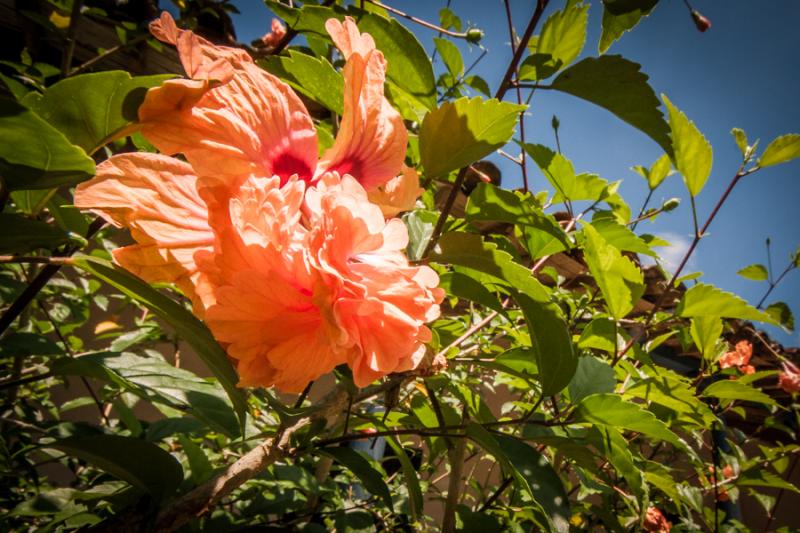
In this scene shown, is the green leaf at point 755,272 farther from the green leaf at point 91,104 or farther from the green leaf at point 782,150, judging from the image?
the green leaf at point 91,104

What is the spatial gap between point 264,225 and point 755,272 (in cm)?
189

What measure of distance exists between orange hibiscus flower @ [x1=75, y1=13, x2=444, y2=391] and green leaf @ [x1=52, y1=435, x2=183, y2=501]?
274mm

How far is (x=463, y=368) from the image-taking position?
4.92 ft

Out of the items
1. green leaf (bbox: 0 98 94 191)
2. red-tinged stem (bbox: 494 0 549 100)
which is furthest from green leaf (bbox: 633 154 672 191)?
green leaf (bbox: 0 98 94 191)

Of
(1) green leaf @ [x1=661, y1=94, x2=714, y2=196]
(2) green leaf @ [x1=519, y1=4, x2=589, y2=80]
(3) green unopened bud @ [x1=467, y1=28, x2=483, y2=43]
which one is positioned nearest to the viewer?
(2) green leaf @ [x1=519, y1=4, x2=589, y2=80]

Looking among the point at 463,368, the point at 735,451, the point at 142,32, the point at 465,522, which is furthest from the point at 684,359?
the point at 142,32

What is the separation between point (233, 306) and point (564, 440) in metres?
0.49

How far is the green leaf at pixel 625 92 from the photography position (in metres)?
0.57

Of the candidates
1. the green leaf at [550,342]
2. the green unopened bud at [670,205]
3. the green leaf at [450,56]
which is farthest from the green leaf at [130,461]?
the green unopened bud at [670,205]

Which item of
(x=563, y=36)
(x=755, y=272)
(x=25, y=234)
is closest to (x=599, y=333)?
(x=563, y=36)

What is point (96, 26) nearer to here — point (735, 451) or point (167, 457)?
point (167, 457)

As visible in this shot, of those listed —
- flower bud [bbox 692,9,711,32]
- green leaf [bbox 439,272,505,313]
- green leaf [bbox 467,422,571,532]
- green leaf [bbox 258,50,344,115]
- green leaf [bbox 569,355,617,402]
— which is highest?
flower bud [bbox 692,9,711,32]

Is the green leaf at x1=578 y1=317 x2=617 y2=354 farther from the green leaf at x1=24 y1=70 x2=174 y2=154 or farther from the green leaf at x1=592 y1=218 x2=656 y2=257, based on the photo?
the green leaf at x1=24 y1=70 x2=174 y2=154

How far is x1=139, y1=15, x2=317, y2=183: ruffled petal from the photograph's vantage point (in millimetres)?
329
